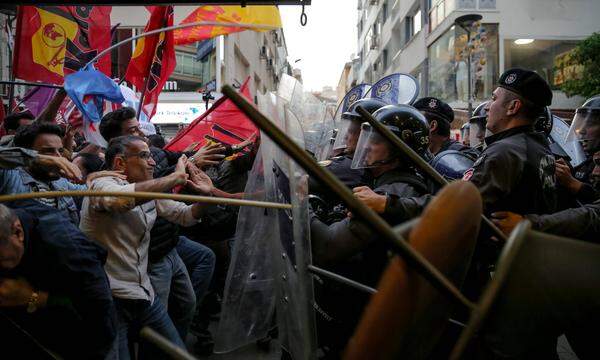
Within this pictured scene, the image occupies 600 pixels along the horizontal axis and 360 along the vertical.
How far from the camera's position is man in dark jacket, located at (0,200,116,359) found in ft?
6.45

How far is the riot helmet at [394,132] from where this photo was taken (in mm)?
2627

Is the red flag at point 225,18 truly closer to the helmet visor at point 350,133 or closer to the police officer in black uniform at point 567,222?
the helmet visor at point 350,133

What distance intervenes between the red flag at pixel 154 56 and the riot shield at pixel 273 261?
4.38 m

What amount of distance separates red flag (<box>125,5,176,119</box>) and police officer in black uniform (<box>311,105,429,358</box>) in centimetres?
410

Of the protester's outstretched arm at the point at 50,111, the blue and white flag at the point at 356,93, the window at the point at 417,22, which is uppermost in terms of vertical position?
the window at the point at 417,22

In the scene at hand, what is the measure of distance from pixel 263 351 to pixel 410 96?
2.92 meters

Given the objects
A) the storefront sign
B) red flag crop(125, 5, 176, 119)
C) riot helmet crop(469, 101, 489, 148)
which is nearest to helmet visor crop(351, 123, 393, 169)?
riot helmet crop(469, 101, 489, 148)

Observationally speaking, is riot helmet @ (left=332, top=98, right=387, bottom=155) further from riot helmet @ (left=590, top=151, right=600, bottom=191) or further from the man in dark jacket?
the man in dark jacket

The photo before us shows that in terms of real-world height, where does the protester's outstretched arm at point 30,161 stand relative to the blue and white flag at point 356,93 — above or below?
below

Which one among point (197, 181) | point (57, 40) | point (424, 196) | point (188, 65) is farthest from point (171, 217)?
point (188, 65)

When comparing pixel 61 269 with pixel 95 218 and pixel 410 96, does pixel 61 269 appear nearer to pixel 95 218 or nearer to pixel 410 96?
pixel 95 218

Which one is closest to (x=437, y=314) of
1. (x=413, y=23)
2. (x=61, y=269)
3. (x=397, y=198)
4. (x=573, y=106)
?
A: (x=397, y=198)

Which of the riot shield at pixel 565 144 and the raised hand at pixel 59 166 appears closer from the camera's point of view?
the raised hand at pixel 59 166

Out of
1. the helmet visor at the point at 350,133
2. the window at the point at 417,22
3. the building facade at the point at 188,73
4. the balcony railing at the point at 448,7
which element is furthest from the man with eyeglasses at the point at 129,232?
the window at the point at 417,22
